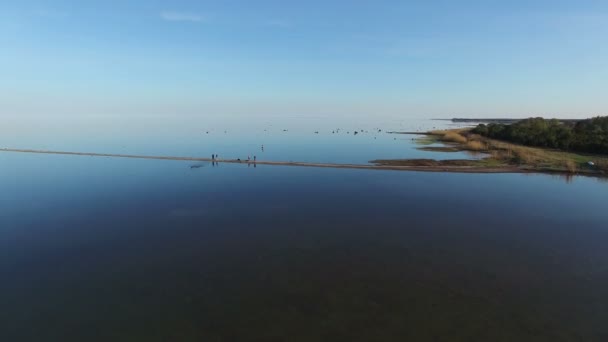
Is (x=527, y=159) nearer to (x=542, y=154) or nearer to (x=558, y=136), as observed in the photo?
(x=542, y=154)

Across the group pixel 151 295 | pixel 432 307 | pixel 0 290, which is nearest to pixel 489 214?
pixel 432 307

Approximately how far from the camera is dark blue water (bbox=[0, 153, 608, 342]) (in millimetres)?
11922

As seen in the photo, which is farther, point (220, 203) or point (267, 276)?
point (220, 203)

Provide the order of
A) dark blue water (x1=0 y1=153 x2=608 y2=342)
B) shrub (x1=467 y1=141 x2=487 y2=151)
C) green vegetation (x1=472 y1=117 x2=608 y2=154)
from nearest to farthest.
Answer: dark blue water (x1=0 y1=153 x2=608 y2=342) → green vegetation (x1=472 y1=117 x2=608 y2=154) → shrub (x1=467 y1=141 x2=487 y2=151)

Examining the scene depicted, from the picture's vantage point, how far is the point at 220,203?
2850 cm

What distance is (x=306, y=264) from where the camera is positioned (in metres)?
16.7

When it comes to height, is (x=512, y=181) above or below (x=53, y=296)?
above

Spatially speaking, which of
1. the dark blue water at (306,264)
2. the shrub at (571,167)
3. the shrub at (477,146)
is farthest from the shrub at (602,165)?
the shrub at (477,146)

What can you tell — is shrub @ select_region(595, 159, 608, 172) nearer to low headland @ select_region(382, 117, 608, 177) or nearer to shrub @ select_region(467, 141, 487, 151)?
low headland @ select_region(382, 117, 608, 177)

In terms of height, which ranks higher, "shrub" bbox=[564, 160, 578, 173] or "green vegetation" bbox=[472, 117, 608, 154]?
"green vegetation" bbox=[472, 117, 608, 154]

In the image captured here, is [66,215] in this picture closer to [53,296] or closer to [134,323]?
[53,296]

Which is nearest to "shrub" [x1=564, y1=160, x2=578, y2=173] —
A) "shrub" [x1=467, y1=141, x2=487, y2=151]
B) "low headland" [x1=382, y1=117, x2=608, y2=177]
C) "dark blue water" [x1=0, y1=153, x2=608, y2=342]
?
"low headland" [x1=382, y1=117, x2=608, y2=177]

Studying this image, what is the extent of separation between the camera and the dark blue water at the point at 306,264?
39.1ft

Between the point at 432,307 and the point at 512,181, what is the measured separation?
30370 mm
